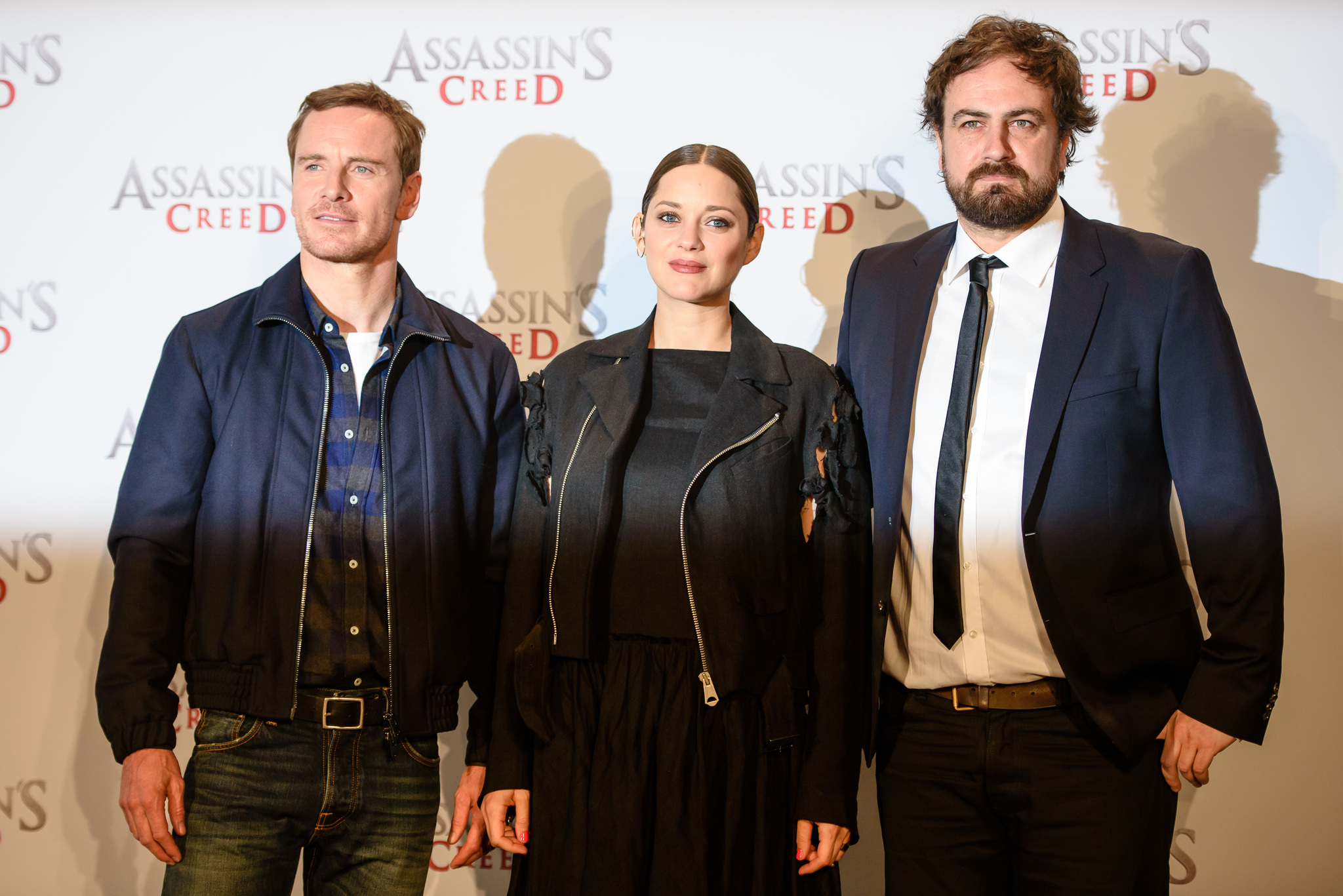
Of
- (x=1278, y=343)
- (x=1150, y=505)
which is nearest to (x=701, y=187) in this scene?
(x=1150, y=505)

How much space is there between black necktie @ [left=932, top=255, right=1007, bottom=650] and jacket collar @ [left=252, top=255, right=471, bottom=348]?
969 mm

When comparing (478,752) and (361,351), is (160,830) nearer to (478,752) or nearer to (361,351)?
(478,752)

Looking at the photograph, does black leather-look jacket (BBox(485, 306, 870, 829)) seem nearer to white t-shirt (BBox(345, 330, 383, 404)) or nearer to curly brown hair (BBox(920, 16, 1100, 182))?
white t-shirt (BBox(345, 330, 383, 404))

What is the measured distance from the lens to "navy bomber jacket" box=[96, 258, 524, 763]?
1.83 metres

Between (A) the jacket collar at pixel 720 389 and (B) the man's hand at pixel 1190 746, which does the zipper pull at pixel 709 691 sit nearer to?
(A) the jacket collar at pixel 720 389

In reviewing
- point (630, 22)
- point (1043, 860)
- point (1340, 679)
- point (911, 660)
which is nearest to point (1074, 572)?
point (911, 660)

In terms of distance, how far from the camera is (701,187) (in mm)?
1938

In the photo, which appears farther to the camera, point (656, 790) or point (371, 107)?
point (371, 107)

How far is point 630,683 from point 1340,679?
2052mm

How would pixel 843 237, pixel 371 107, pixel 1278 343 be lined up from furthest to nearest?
1. pixel 843 237
2. pixel 1278 343
3. pixel 371 107

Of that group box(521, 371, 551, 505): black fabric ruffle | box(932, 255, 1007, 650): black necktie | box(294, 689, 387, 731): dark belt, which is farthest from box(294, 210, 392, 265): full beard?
box(932, 255, 1007, 650): black necktie

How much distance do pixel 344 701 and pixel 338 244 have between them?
87 centimetres

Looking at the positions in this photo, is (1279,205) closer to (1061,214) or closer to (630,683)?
(1061,214)

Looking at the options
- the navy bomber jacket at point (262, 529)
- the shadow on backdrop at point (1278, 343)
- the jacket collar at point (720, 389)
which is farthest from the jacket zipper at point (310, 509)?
the shadow on backdrop at point (1278, 343)
